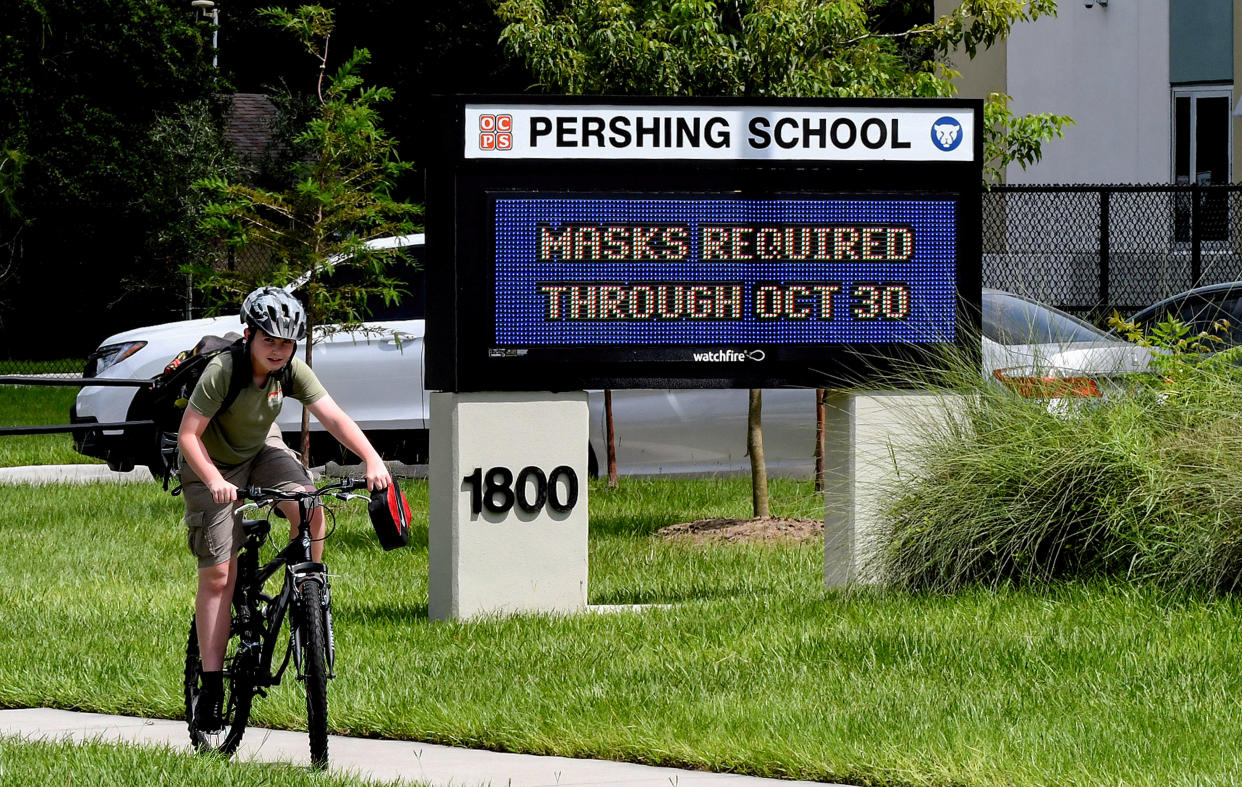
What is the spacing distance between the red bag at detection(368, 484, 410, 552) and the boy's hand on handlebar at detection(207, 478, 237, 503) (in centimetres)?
46

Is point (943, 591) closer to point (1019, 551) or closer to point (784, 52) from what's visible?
point (1019, 551)

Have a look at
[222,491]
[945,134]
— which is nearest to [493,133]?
[945,134]

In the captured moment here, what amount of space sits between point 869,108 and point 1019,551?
2.46 meters

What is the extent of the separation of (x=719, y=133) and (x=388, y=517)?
4024mm

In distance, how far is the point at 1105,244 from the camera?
20281mm

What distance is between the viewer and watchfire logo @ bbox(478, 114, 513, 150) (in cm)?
936

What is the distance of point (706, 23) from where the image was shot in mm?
13094

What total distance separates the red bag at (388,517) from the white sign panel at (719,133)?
134 inches

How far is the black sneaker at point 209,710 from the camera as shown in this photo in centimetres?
657

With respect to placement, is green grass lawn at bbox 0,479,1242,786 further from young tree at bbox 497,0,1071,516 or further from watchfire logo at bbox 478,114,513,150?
young tree at bbox 497,0,1071,516

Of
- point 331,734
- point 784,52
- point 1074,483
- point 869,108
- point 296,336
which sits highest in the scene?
point 784,52

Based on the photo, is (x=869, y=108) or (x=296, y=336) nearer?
(x=296, y=336)

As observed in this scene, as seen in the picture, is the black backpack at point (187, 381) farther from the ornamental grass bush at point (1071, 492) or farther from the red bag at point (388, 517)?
the ornamental grass bush at point (1071, 492)

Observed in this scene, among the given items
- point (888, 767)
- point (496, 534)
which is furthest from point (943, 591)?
point (888, 767)
